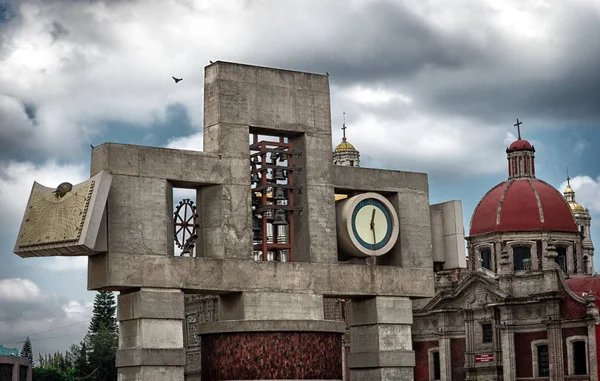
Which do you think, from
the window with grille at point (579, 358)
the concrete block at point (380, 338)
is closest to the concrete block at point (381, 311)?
the concrete block at point (380, 338)

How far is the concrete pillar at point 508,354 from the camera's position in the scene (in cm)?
6409

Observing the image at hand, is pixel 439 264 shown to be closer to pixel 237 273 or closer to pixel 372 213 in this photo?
pixel 372 213

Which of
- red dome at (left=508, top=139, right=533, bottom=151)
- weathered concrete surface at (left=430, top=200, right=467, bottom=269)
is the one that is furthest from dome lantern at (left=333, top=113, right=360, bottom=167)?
weathered concrete surface at (left=430, top=200, right=467, bottom=269)

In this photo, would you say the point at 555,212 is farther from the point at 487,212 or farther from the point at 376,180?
the point at 376,180

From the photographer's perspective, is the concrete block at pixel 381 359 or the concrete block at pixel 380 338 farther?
the concrete block at pixel 380 338

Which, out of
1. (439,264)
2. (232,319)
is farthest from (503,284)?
(232,319)

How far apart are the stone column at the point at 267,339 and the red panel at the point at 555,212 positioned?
5167 centimetres

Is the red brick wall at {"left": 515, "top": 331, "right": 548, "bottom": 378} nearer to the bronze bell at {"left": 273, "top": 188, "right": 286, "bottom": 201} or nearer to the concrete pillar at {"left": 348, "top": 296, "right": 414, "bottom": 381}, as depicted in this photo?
the concrete pillar at {"left": 348, "top": 296, "right": 414, "bottom": 381}

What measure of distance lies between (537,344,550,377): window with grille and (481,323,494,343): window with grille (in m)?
3.75

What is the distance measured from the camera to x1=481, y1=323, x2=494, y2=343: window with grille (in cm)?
6650

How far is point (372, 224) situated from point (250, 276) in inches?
133

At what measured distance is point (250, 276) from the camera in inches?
920

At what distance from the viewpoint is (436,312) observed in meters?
68.9

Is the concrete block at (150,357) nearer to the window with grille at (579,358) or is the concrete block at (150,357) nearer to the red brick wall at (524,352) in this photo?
the window with grille at (579,358)
